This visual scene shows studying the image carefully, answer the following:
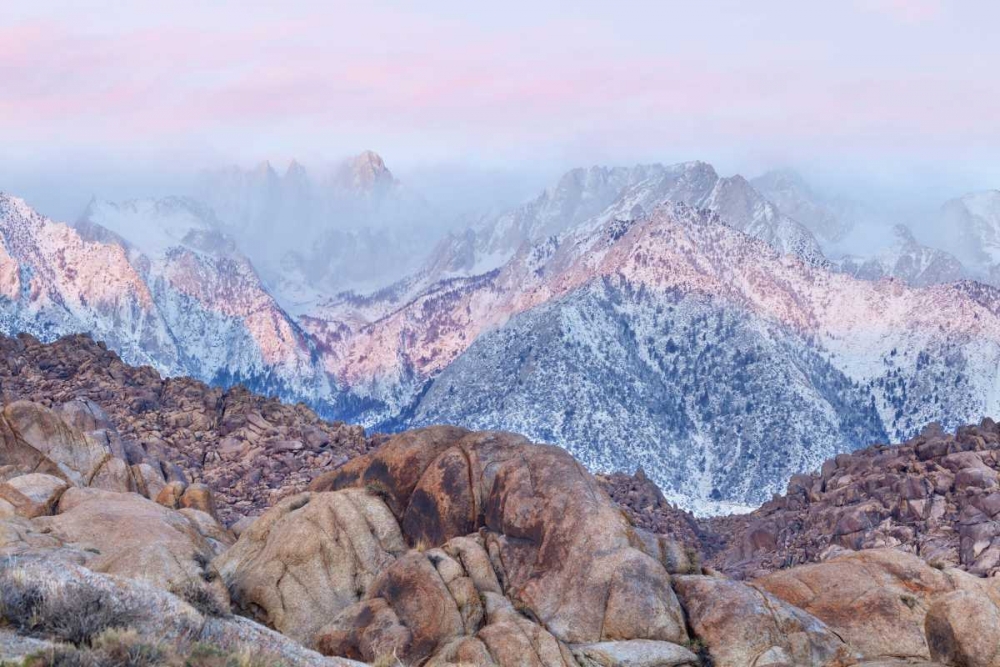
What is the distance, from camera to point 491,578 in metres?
37.3

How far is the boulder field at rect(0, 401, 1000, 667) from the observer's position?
33312 mm

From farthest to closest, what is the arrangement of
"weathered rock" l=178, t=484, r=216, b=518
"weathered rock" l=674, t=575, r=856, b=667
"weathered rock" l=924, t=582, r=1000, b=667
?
"weathered rock" l=178, t=484, r=216, b=518 → "weathered rock" l=674, t=575, r=856, b=667 → "weathered rock" l=924, t=582, r=1000, b=667

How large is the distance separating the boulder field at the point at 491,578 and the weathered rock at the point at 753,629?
55 millimetres

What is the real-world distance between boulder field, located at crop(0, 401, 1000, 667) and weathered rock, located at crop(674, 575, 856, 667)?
0.18ft

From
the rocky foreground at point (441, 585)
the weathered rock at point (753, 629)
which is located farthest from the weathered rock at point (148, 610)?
the weathered rock at point (753, 629)

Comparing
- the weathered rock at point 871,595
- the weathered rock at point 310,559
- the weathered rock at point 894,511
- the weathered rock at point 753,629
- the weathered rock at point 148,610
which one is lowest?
the weathered rock at point 894,511

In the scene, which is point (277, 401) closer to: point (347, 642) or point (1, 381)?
point (1, 381)

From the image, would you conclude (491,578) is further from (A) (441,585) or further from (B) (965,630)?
(B) (965,630)

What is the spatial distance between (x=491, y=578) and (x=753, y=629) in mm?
8685

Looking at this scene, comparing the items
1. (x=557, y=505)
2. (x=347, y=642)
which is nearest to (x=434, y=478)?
(x=557, y=505)

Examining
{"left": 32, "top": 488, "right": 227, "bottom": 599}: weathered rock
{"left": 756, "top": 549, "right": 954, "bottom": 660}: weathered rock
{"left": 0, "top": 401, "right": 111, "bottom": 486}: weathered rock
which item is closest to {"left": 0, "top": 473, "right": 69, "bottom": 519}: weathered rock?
{"left": 32, "top": 488, "right": 227, "bottom": 599}: weathered rock

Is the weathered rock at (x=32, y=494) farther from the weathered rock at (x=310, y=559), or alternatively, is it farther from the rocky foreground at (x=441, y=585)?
the weathered rock at (x=310, y=559)

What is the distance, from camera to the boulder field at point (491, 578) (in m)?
33.3

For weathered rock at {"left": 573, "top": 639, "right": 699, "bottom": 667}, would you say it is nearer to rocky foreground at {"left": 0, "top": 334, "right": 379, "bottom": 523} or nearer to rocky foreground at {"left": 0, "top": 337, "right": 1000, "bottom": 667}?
rocky foreground at {"left": 0, "top": 337, "right": 1000, "bottom": 667}
